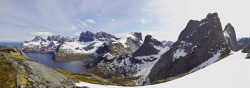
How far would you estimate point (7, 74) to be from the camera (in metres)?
19.6

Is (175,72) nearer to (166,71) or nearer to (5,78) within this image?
(166,71)

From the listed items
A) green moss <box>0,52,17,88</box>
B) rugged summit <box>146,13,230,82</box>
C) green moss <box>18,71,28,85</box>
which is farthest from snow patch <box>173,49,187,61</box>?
green moss <box>0,52,17,88</box>

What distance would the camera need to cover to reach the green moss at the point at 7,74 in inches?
697

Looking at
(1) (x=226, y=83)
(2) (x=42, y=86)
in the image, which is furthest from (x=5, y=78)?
(1) (x=226, y=83)

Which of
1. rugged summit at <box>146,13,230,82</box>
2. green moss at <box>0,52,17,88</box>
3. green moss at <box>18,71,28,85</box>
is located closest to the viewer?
green moss at <box>0,52,17,88</box>

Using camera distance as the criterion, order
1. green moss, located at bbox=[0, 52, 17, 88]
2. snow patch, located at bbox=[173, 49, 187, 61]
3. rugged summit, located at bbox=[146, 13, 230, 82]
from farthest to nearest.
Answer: snow patch, located at bbox=[173, 49, 187, 61], rugged summit, located at bbox=[146, 13, 230, 82], green moss, located at bbox=[0, 52, 17, 88]

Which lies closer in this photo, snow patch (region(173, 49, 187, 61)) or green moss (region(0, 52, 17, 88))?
green moss (region(0, 52, 17, 88))

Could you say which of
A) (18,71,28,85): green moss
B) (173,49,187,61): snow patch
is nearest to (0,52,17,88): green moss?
(18,71,28,85): green moss

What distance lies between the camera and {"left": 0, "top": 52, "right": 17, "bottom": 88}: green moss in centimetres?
1770

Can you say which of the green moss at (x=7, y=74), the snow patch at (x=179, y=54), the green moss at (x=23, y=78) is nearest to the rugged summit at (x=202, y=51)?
the snow patch at (x=179, y=54)

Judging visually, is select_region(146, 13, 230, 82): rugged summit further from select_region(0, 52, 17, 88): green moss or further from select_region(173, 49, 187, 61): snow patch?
select_region(0, 52, 17, 88): green moss

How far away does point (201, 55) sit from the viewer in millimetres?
115938

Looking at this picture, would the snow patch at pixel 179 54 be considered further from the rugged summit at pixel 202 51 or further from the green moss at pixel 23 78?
the green moss at pixel 23 78

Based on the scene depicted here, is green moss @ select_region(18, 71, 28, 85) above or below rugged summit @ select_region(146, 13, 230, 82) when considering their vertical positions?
below
